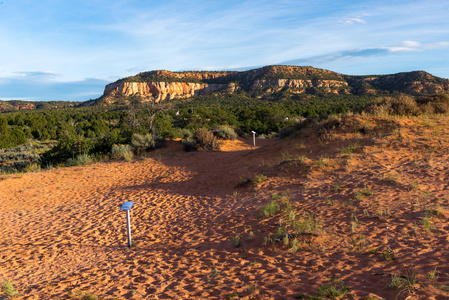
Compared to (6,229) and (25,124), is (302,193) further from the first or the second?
(25,124)

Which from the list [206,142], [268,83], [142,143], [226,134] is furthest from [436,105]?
[268,83]

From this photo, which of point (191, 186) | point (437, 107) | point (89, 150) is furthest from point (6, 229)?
point (437, 107)

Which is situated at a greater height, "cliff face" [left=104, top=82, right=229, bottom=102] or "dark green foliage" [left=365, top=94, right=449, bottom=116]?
"cliff face" [left=104, top=82, right=229, bottom=102]

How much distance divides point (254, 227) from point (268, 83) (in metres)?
75.3

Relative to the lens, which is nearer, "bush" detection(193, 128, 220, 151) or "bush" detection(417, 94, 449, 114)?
"bush" detection(417, 94, 449, 114)

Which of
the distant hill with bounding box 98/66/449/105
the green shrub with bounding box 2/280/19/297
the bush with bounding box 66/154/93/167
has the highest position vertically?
the distant hill with bounding box 98/66/449/105

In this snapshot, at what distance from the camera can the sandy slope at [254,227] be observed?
150 inches

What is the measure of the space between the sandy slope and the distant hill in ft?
184

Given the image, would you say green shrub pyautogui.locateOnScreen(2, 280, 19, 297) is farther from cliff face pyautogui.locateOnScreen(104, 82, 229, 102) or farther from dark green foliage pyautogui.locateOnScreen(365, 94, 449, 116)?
cliff face pyautogui.locateOnScreen(104, 82, 229, 102)

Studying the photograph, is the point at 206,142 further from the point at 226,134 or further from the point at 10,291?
the point at 10,291

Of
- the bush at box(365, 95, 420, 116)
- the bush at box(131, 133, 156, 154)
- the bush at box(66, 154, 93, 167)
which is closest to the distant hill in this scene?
the bush at box(365, 95, 420, 116)

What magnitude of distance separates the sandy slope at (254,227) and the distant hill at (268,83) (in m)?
56.2

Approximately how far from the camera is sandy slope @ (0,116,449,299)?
382 centimetres

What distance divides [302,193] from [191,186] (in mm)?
4500
